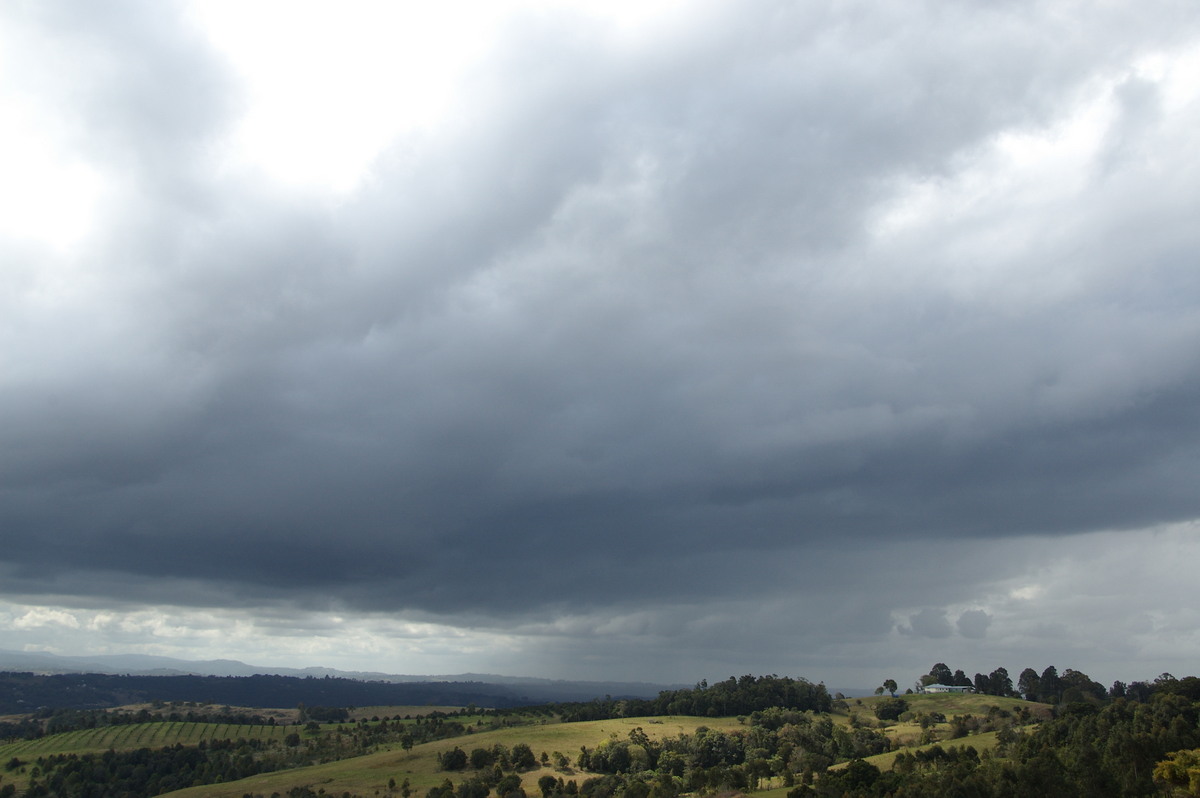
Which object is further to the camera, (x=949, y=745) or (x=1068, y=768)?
(x=949, y=745)

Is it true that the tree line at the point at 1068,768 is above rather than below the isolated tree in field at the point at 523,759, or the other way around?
above

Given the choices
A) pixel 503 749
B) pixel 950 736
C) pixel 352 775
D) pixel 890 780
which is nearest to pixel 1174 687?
pixel 950 736

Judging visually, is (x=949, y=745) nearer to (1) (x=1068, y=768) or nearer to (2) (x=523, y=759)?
(1) (x=1068, y=768)

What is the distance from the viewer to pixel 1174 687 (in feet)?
580

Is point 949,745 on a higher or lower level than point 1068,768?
lower

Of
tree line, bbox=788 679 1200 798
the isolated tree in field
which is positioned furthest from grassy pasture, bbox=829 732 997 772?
the isolated tree in field

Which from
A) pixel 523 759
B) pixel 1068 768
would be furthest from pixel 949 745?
pixel 523 759

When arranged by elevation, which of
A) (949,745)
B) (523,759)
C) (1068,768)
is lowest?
(523,759)

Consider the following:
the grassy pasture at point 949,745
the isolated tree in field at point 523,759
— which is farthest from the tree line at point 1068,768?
the isolated tree in field at point 523,759

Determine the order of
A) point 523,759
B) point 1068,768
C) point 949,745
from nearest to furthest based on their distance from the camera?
point 1068,768 < point 949,745 < point 523,759

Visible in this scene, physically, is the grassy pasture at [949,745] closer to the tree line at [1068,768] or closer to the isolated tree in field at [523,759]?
the tree line at [1068,768]

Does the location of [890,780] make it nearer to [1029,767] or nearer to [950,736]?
[1029,767]

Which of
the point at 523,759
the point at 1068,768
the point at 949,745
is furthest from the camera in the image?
the point at 523,759

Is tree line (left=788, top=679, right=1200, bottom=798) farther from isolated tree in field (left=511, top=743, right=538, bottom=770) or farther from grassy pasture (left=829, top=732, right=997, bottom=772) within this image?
isolated tree in field (left=511, top=743, right=538, bottom=770)
